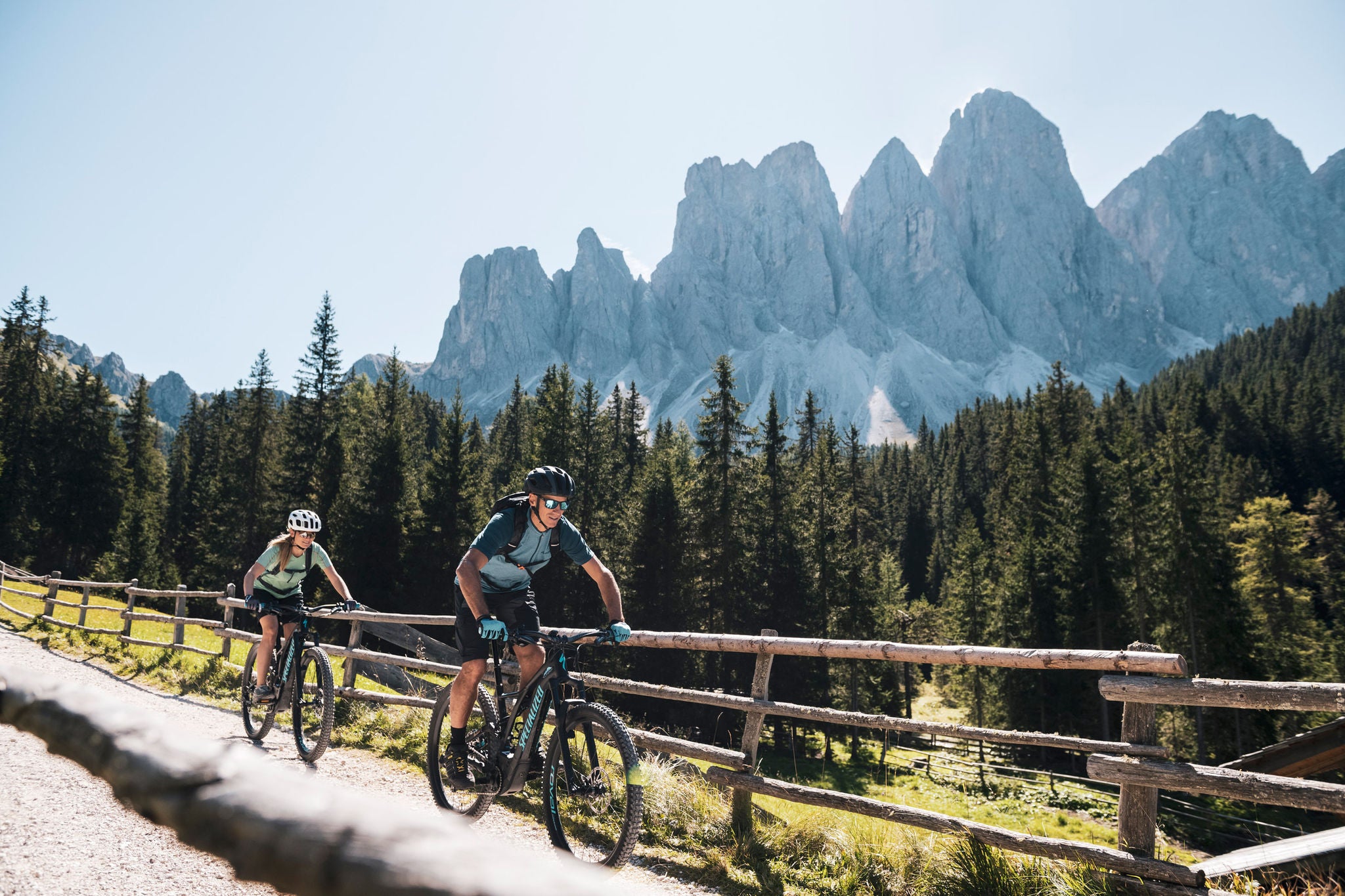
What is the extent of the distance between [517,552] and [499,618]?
0.54 metres

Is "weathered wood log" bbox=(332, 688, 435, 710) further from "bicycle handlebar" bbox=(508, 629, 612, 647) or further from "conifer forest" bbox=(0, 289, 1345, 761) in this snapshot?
"conifer forest" bbox=(0, 289, 1345, 761)

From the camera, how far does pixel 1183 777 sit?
14.8ft

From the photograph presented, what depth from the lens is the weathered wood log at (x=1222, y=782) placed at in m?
4.05

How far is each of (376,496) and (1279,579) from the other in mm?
57204

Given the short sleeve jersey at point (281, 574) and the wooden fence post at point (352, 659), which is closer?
the short sleeve jersey at point (281, 574)

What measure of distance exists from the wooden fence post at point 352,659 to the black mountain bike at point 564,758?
5.30 meters

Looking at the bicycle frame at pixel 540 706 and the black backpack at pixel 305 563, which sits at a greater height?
the black backpack at pixel 305 563

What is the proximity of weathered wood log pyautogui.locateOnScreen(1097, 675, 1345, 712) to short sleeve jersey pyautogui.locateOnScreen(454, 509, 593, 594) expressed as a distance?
3.88 meters

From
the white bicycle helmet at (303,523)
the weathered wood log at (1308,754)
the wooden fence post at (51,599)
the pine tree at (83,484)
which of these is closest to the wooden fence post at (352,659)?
the white bicycle helmet at (303,523)

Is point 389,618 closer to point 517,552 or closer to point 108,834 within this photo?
point 108,834

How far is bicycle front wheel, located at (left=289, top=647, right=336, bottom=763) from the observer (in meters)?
7.65

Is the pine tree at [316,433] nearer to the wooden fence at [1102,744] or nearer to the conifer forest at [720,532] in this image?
the conifer forest at [720,532]

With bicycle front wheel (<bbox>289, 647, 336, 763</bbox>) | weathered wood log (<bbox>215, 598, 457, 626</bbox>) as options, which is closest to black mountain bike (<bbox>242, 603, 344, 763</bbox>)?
bicycle front wheel (<bbox>289, 647, 336, 763</bbox>)

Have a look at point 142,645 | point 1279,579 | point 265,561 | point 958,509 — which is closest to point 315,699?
point 265,561
